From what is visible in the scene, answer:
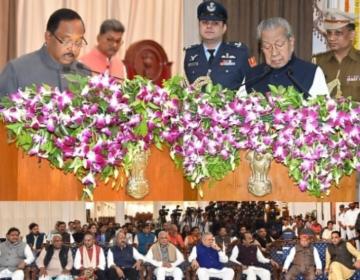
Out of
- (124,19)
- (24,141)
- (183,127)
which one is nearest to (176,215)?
(124,19)

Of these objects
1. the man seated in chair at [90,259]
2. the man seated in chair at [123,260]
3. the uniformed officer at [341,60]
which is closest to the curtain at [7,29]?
the man seated in chair at [90,259]

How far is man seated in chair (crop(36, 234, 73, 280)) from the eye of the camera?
10.9 m

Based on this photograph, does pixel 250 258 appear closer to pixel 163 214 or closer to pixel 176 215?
pixel 176 215

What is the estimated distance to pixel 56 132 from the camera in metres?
4.10

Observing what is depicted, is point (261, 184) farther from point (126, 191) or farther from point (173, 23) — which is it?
point (173, 23)

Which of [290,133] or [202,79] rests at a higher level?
[202,79]

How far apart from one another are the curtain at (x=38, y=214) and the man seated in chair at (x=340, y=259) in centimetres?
308

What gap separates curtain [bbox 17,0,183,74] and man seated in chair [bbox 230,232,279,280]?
3.54 metres

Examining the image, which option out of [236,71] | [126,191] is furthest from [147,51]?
[126,191]

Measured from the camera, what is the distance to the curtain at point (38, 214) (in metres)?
11.9

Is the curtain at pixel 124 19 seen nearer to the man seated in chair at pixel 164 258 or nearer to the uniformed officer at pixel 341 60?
the man seated in chair at pixel 164 258

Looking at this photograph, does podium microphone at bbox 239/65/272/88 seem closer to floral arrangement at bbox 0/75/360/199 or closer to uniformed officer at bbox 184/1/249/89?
uniformed officer at bbox 184/1/249/89

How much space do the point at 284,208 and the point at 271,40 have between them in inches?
355

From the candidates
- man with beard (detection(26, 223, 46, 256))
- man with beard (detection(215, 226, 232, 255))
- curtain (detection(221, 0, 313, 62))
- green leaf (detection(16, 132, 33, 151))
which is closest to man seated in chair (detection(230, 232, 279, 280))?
man with beard (detection(215, 226, 232, 255))
